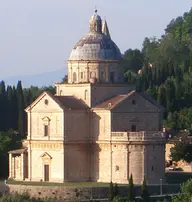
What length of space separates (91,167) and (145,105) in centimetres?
402

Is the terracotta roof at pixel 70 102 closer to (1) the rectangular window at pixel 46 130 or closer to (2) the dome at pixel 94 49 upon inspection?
(1) the rectangular window at pixel 46 130

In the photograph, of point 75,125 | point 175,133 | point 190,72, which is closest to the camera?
point 75,125

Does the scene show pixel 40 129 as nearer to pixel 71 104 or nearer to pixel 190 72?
pixel 71 104

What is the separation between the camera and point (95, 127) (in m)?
75.0

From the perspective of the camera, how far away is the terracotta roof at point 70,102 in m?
74.6

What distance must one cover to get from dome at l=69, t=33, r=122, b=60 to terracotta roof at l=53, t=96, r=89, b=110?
2162 millimetres

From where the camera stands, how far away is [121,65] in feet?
252

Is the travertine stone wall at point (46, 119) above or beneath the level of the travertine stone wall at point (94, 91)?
beneath

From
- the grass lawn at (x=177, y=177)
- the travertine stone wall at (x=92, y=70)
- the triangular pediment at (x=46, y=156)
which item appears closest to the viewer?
the triangular pediment at (x=46, y=156)

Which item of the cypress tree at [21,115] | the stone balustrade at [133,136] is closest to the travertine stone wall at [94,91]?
the stone balustrade at [133,136]

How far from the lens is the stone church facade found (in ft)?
243

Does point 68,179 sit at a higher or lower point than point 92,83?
lower

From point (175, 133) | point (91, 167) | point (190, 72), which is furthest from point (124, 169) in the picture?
point (190, 72)

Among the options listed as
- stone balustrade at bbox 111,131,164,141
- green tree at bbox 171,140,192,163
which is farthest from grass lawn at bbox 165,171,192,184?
stone balustrade at bbox 111,131,164,141
